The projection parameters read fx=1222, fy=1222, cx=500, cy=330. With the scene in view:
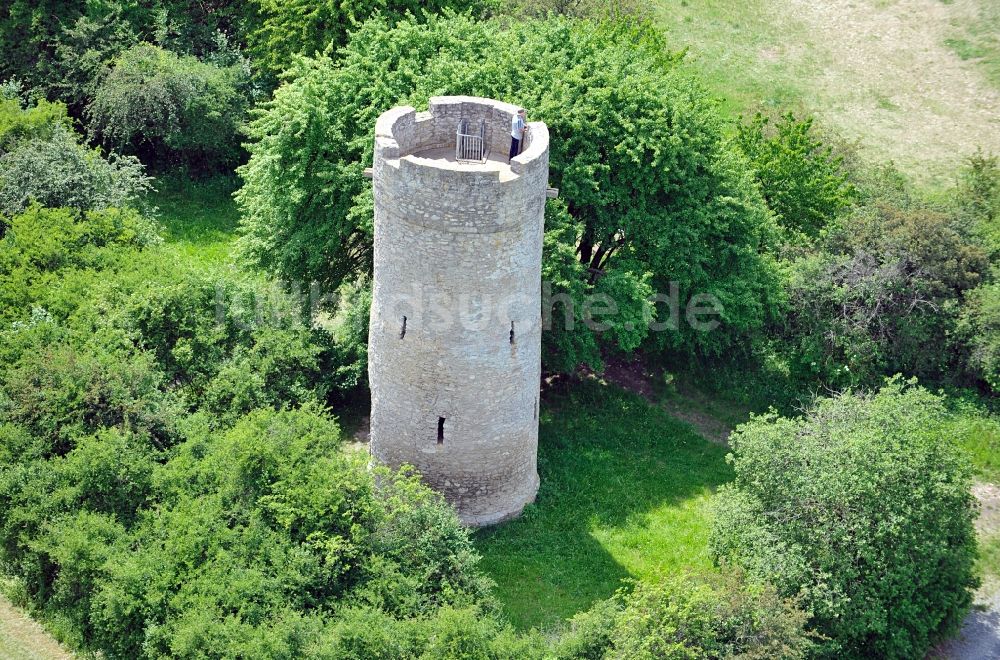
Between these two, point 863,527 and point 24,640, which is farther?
point 24,640

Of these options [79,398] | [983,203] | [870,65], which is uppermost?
[870,65]

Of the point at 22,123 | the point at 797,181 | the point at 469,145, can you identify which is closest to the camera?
the point at 469,145

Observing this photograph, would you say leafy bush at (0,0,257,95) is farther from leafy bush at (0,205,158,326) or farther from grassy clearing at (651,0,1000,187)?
grassy clearing at (651,0,1000,187)

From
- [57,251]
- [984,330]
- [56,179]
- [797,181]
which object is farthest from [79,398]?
[984,330]

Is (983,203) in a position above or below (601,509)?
above

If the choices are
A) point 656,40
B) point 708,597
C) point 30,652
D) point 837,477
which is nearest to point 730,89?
point 656,40

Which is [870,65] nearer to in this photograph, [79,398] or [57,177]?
[57,177]
